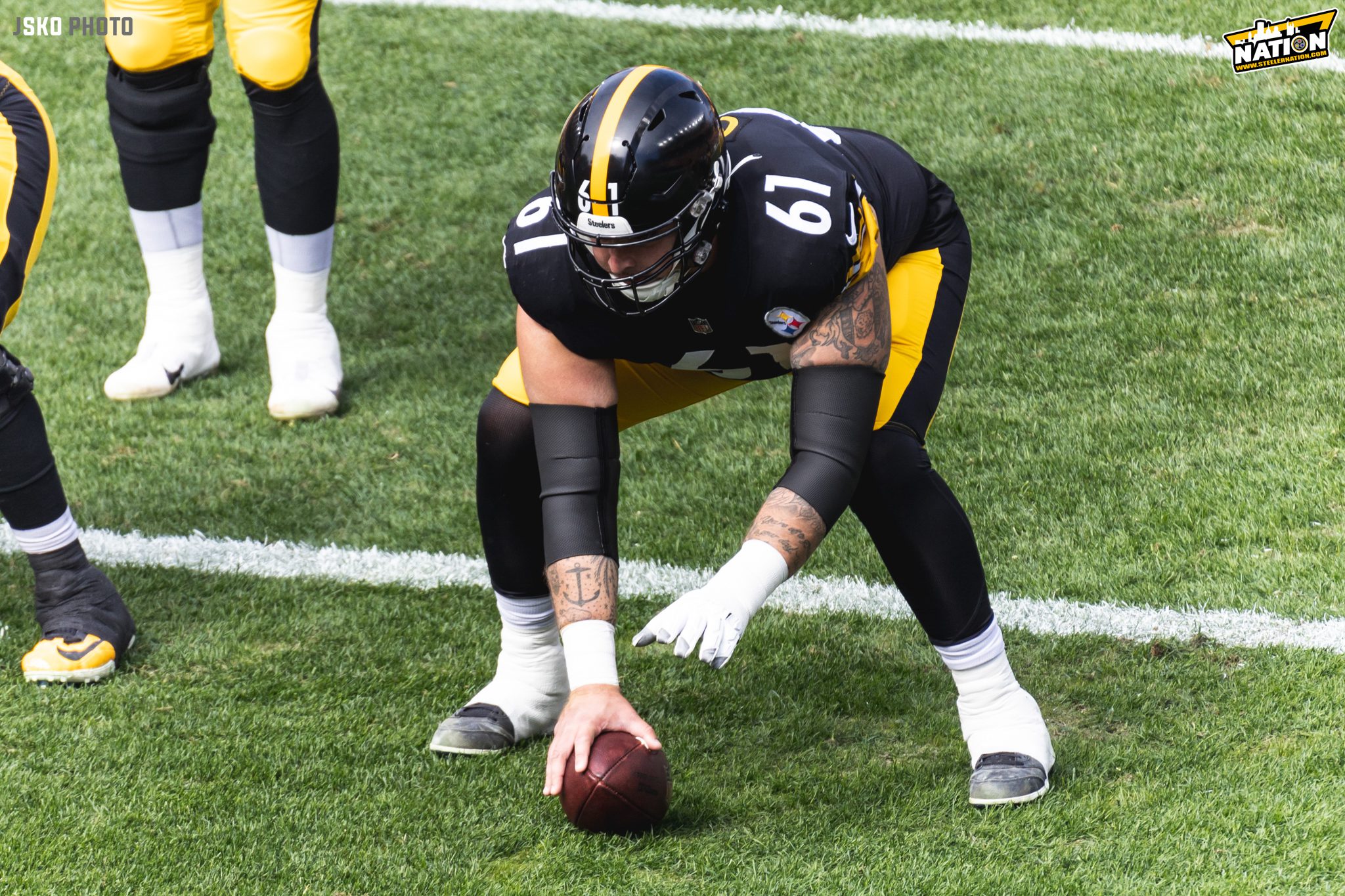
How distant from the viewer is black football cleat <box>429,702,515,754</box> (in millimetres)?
3227

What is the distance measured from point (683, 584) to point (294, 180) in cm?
200

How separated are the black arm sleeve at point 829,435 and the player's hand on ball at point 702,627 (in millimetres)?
291

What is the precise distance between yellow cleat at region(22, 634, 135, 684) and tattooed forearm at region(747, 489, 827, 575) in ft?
6.00

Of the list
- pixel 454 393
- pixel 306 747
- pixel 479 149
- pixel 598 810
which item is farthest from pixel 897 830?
pixel 479 149

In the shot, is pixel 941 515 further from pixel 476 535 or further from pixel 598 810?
pixel 476 535

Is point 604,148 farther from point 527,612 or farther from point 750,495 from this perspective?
point 750,495

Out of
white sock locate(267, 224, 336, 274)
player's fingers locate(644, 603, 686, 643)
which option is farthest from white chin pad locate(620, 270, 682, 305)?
white sock locate(267, 224, 336, 274)

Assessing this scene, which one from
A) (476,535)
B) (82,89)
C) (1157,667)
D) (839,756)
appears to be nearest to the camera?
(839,756)

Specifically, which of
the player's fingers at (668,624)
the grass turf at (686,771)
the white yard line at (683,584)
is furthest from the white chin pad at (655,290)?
the white yard line at (683,584)

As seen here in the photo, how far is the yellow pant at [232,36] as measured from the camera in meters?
4.54

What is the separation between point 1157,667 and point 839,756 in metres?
0.84

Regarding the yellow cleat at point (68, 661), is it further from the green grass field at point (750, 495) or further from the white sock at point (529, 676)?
the white sock at point (529, 676)

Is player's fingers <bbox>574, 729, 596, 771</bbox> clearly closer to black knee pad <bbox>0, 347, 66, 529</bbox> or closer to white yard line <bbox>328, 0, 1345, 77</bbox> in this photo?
black knee pad <bbox>0, 347, 66, 529</bbox>

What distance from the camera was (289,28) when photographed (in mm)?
4555
